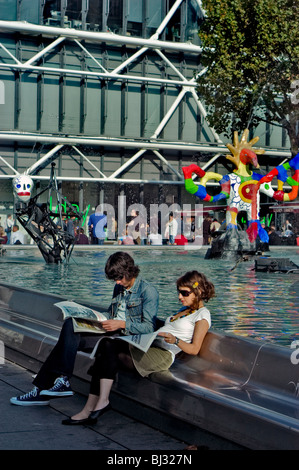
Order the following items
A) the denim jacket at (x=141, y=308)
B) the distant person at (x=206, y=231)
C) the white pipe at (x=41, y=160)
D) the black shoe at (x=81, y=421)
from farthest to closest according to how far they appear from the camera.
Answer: the white pipe at (x=41, y=160) < the distant person at (x=206, y=231) < the denim jacket at (x=141, y=308) < the black shoe at (x=81, y=421)

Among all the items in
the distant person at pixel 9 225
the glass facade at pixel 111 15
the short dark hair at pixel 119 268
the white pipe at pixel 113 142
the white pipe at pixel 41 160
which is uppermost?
the glass facade at pixel 111 15

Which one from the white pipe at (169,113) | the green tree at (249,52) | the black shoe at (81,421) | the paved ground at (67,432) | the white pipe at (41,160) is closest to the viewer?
the paved ground at (67,432)

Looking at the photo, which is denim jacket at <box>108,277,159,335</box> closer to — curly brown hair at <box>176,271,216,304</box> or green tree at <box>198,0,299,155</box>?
curly brown hair at <box>176,271,216,304</box>

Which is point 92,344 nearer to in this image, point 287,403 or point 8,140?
point 287,403

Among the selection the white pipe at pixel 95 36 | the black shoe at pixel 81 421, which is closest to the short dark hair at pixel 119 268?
the black shoe at pixel 81 421

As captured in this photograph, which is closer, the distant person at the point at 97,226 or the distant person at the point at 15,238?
the distant person at the point at 15,238

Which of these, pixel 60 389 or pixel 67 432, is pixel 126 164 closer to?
pixel 60 389

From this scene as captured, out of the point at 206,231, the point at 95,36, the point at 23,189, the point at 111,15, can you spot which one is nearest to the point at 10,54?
the point at 95,36

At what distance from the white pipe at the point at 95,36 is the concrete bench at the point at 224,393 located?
3277cm

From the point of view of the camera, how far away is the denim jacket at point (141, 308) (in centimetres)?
628

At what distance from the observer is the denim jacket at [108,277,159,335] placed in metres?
6.28

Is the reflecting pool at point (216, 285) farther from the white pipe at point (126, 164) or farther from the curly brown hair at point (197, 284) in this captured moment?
the white pipe at point (126, 164)

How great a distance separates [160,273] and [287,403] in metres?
11.3

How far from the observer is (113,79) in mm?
40250
